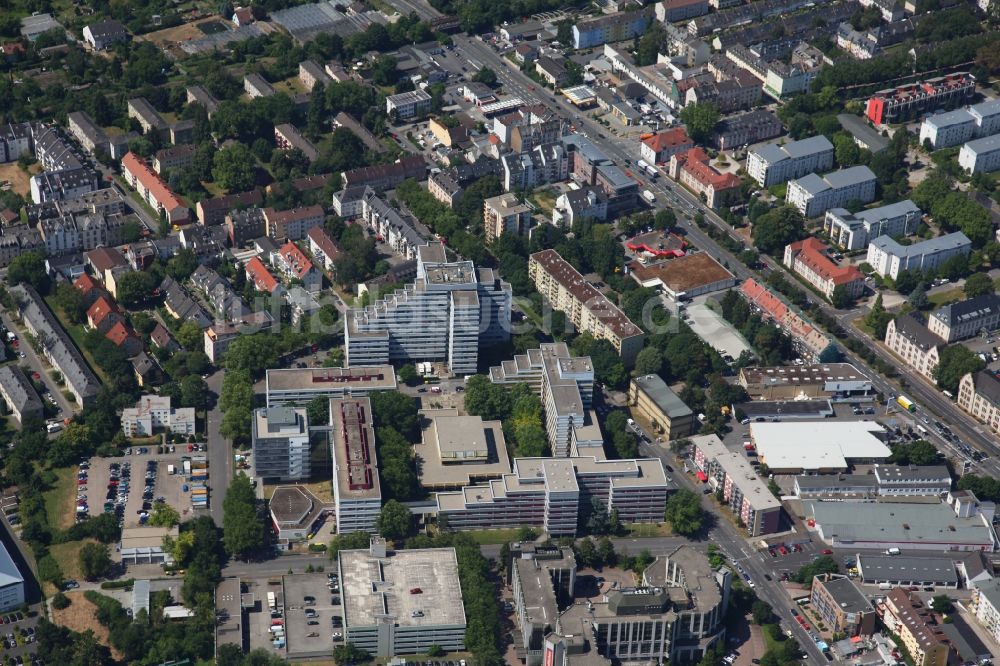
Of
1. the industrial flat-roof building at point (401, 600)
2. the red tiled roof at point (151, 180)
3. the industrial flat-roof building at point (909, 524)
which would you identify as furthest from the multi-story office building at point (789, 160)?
the industrial flat-roof building at point (401, 600)

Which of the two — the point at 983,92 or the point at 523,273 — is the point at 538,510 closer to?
the point at 523,273

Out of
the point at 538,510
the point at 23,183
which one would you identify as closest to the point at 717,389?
the point at 538,510

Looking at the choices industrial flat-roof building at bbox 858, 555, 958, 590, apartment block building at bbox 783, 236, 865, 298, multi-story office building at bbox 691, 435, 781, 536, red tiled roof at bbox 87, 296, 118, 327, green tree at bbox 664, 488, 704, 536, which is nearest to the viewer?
industrial flat-roof building at bbox 858, 555, 958, 590

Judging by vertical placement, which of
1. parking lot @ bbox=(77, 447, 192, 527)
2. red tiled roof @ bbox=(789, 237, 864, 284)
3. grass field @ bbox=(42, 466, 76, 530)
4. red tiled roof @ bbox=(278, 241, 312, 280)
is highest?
red tiled roof @ bbox=(278, 241, 312, 280)

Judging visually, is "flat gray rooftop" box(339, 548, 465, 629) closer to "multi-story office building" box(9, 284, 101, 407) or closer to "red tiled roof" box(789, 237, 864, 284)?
"multi-story office building" box(9, 284, 101, 407)

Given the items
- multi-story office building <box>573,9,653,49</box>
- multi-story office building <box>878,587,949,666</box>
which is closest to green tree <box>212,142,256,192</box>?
multi-story office building <box>573,9,653,49</box>

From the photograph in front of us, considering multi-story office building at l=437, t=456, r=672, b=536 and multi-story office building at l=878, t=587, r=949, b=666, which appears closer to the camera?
multi-story office building at l=878, t=587, r=949, b=666

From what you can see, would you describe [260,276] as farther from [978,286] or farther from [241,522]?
[978,286]
